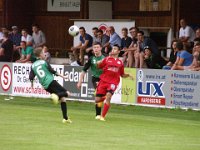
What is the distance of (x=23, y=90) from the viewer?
95.9 feet

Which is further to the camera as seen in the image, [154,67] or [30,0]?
[30,0]

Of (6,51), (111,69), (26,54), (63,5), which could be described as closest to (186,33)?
(26,54)

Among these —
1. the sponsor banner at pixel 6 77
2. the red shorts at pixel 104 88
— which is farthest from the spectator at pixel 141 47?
the red shorts at pixel 104 88

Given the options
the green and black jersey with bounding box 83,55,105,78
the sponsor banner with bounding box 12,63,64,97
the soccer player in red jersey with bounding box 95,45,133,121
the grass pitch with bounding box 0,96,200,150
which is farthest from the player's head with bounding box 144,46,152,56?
the soccer player in red jersey with bounding box 95,45,133,121

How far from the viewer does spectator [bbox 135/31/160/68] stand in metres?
26.8

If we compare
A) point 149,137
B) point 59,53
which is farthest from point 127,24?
point 149,137

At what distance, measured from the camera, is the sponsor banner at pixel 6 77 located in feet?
96.9

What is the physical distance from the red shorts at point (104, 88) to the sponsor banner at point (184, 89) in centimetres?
433

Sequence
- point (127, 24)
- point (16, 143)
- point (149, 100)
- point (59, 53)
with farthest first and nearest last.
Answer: point (59, 53) → point (127, 24) → point (149, 100) → point (16, 143)

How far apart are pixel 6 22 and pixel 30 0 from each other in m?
2.08

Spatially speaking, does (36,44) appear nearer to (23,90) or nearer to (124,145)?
(23,90)

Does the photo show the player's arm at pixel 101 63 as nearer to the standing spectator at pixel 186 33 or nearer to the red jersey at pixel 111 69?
the red jersey at pixel 111 69

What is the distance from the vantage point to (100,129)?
57.4 feet

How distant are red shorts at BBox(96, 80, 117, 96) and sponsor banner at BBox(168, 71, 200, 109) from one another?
433 centimetres
